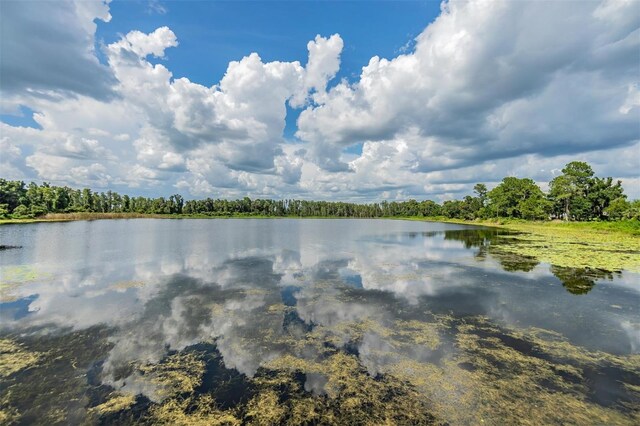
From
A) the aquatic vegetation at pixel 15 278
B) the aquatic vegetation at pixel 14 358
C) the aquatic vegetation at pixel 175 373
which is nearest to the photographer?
the aquatic vegetation at pixel 175 373

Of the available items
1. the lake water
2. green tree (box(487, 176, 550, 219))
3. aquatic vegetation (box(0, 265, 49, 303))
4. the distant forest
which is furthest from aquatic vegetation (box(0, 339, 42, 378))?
green tree (box(487, 176, 550, 219))

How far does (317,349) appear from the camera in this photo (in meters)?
9.89

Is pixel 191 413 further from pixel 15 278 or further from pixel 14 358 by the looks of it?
pixel 15 278

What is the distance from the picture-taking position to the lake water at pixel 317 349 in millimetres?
6918

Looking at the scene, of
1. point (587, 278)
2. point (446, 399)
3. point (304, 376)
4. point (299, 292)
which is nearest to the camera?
point (446, 399)

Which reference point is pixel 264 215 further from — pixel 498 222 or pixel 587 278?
pixel 587 278

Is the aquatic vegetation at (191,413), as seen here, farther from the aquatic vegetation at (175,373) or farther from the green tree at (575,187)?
the green tree at (575,187)

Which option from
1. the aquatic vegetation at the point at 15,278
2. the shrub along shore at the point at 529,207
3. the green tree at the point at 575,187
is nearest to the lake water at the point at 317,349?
the aquatic vegetation at the point at 15,278

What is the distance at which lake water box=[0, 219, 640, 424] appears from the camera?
22.7 feet

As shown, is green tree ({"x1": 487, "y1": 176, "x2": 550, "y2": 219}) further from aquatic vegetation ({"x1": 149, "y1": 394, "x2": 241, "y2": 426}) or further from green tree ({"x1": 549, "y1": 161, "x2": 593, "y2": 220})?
aquatic vegetation ({"x1": 149, "y1": 394, "x2": 241, "y2": 426})

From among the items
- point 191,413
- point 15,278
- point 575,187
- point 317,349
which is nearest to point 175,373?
point 191,413

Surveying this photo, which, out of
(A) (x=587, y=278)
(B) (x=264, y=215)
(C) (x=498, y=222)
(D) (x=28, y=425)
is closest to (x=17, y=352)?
(D) (x=28, y=425)

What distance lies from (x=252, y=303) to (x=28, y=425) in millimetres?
9091

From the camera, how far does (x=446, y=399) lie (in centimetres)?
722
